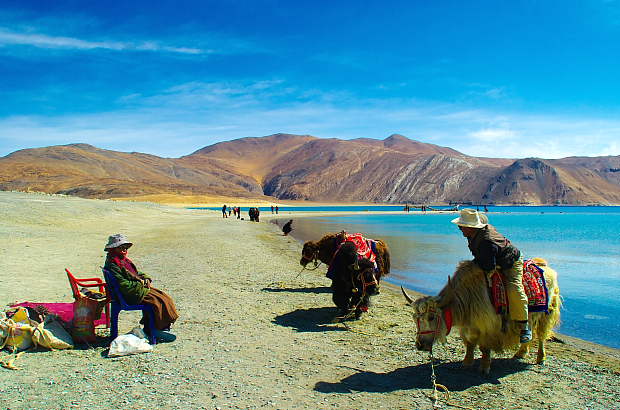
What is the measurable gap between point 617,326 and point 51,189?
435 ft

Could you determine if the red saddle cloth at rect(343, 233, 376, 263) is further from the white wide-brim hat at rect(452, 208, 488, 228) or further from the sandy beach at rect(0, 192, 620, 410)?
the white wide-brim hat at rect(452, 208, 488, 228)

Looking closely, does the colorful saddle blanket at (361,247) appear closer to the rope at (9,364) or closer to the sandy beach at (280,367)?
the sandy beach at (280,367)

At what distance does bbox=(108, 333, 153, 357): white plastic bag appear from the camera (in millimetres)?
5527

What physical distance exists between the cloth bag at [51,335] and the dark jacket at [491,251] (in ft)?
16.8

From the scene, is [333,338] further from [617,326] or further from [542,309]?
[617,326]

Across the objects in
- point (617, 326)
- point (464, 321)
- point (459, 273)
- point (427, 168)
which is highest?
point (427, 168)

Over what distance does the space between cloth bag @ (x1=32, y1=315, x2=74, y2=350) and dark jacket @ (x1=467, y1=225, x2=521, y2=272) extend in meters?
5.12

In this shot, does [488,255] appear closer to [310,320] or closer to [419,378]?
[419,378]

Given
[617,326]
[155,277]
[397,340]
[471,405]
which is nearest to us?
[471,405]

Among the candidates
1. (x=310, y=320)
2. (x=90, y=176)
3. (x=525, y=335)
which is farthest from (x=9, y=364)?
(x=90, y=176)

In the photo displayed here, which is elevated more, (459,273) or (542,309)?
(459,273)

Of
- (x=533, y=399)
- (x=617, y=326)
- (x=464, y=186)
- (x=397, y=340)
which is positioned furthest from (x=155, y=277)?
(x=464, y=186)

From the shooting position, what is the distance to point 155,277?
11438 mm

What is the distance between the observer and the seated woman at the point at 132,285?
224 inches
